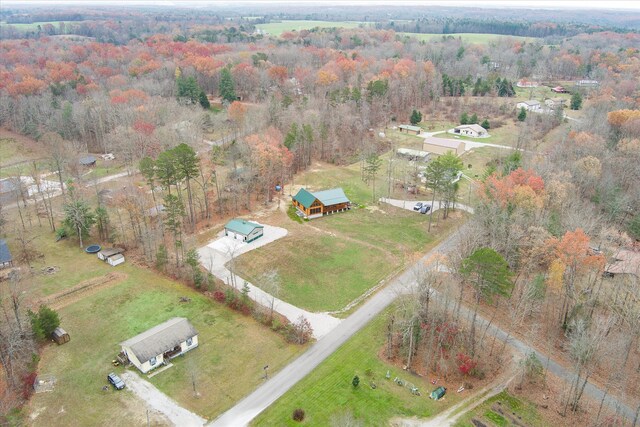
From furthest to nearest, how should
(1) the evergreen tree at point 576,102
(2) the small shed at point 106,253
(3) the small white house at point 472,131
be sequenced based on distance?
(1) the evergreen tree at point 576,102 → (3) the small white house at point 472,131 → (2) the small shed at point 106,253

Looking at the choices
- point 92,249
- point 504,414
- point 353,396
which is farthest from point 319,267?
point 92,249

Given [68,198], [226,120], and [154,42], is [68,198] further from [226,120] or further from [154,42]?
[154,42]

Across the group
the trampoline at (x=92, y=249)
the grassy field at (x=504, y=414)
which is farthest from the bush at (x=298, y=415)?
the trampoline at (x=92, y=249)

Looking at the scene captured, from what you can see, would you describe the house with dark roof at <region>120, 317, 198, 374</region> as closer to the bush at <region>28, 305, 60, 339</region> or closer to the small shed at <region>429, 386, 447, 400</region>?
the bush at <region>28, 305, 60, 339</region>

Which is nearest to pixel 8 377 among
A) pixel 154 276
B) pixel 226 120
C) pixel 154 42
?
pixel 154 276

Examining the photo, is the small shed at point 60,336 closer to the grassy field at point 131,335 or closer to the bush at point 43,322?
the bush at point 43,322

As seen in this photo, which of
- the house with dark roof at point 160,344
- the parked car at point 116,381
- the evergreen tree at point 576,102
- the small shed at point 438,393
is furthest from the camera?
the evergreen tree at point 576,102
